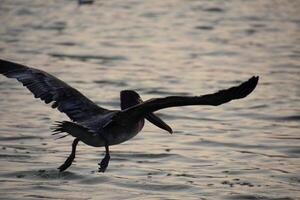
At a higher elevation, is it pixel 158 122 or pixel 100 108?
pixel 100 108

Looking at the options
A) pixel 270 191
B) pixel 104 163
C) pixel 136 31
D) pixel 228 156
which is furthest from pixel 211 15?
pixel 104 163

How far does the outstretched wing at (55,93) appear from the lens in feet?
30.4

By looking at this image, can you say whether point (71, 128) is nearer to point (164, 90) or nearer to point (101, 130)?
point (101, 130)

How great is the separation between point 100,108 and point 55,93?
52 centimetres

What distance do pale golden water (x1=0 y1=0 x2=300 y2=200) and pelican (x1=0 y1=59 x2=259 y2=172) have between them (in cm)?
113

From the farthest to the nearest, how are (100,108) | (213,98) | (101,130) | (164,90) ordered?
(164,90) < (100,108) < (101,130) < (213,98)

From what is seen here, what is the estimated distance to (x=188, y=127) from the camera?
13344 mm

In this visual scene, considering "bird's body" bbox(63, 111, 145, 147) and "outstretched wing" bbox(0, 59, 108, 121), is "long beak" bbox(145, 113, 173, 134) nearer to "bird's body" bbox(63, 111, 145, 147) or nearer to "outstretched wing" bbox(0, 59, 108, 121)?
"bird's body" bbox(63, 111, 145, 147)

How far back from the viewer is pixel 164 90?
51.1 ft

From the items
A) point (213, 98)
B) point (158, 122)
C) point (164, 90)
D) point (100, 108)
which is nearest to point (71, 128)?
point (100, 108)

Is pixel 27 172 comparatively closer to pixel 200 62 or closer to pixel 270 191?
pixel 270 191

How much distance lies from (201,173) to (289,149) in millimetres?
1813

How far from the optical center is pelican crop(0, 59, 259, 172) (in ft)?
26.0

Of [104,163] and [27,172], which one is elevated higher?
[104,163]
